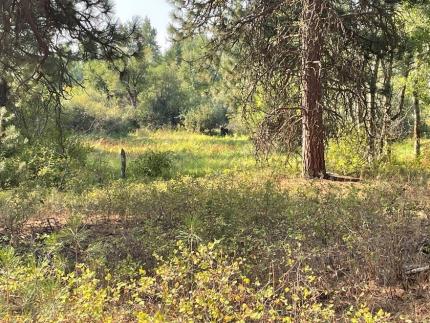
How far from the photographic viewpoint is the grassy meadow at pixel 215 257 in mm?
3357

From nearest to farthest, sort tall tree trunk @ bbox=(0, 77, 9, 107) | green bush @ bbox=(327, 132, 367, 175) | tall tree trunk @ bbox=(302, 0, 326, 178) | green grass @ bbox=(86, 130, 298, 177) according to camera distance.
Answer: tall tree trunk @ bbox=(0, 77, 9, 107), tall tree trunk @ bbox=(302, 0, 326, 178), green bush @ bbox=(327, 132, 367, 175), green grass @ bbox=(86, 130, 298, 177)

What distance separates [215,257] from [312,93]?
7619 mm

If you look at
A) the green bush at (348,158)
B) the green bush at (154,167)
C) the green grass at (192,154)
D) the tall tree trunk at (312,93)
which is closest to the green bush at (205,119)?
the green grass at (192,154)

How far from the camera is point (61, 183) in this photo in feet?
37.3

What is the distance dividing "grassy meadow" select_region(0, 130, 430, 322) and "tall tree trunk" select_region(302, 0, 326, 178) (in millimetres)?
2496

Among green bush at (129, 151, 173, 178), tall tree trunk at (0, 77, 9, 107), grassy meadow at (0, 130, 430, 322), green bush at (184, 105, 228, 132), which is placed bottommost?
grassy meadow at (0, 130, 430, 322)

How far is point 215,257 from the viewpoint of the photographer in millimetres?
3873

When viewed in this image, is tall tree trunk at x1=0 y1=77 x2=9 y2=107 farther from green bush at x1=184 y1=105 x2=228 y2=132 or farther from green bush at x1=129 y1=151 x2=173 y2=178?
green bush at x1=184 y1=105 x2=228 y2=132

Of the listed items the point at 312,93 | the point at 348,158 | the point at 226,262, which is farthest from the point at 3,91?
the point at 348,158

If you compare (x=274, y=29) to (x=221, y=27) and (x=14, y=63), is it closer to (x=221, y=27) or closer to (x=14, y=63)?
(x=221, y=27)

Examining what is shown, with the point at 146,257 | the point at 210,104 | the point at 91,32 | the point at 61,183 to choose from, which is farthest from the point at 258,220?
the point at 210,104

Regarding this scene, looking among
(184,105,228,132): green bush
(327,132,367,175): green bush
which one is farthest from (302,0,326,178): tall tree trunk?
(184,105,228,132): green bush

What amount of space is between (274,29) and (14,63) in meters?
6.50

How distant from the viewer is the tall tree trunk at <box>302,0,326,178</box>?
979 cm
